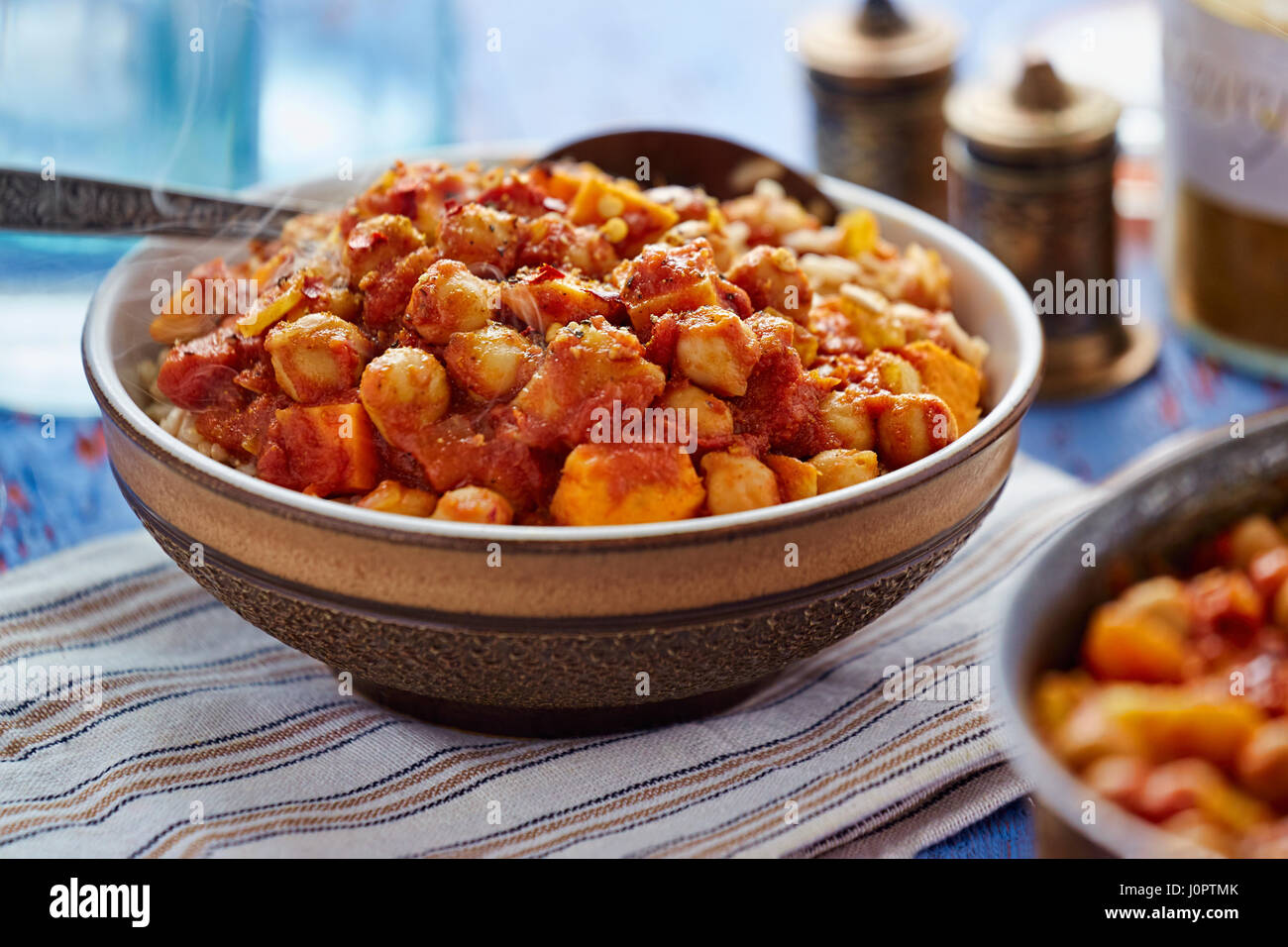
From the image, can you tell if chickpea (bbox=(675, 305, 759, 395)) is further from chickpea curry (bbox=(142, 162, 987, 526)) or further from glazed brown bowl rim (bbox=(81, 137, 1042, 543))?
glazed brown bowl rim (bbox=(81, 137, 1042, 543))

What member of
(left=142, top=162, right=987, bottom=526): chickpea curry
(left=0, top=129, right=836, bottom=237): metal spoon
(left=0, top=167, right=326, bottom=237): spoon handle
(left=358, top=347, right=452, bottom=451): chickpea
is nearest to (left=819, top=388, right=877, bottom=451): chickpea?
(left=142, top=162, right=987, bottom=526): chickpea curry

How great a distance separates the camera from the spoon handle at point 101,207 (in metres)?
1.82

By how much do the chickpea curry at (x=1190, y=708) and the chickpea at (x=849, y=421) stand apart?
35 centimetres

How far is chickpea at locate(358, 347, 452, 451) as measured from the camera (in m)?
1.42

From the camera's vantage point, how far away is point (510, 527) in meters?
1.33

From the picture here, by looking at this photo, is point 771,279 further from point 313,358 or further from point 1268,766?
point 1268,766

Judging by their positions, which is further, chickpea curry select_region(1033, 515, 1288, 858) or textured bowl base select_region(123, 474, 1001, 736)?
textured bowl base select_region(123, 474, 1001, 736)

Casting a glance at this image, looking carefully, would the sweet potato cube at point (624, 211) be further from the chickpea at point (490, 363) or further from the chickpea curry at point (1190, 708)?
the chickpea curry at point (1190, 708)

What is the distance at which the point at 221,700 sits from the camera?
5.56 feet

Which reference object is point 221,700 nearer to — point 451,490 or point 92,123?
point 451,490

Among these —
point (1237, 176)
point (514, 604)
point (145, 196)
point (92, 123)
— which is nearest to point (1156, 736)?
point (514, 604)

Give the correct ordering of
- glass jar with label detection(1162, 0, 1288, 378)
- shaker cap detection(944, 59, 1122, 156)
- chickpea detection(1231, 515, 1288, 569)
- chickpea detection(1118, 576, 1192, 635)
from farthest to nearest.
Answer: shaker cap detection(944, 59, 1122, 156) < glass jar with label detection(1162, 0, 1288, 378) < chickpea detection(1231, 515, 1288, 569) < chickpea detection(1118, 576, 1192, 635)

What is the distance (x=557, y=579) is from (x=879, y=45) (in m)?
1.80

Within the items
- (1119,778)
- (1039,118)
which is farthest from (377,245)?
(1039,118)
